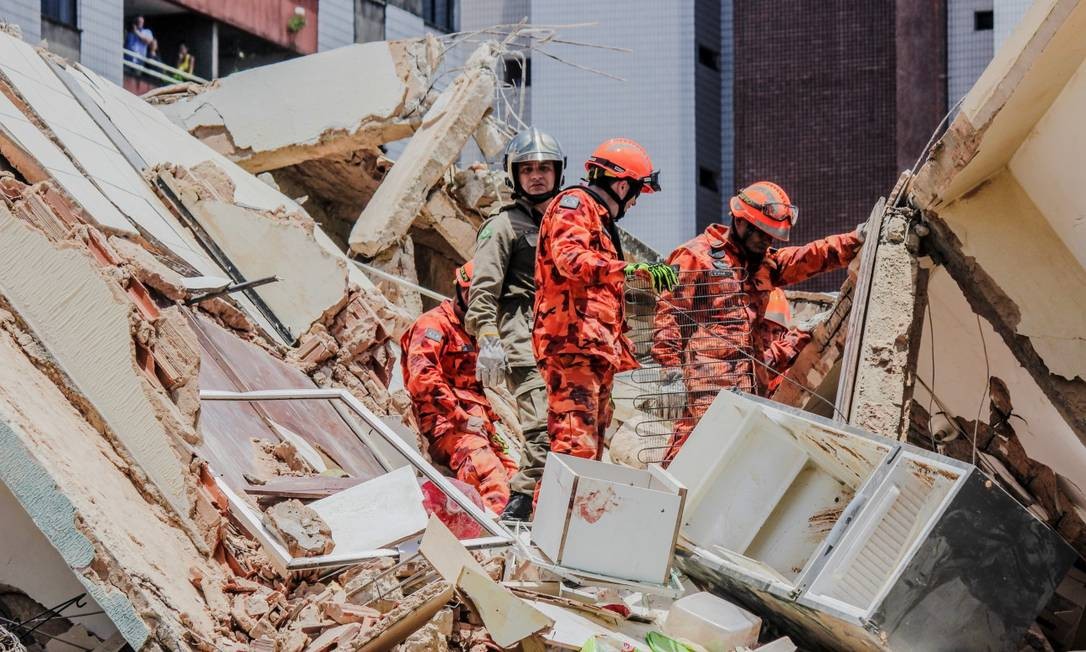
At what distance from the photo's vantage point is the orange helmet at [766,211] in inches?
273

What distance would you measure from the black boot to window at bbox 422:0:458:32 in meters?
17.3

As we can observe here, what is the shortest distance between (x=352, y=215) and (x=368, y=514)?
24.3ft

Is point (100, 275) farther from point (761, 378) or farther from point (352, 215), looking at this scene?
point (352, 215)

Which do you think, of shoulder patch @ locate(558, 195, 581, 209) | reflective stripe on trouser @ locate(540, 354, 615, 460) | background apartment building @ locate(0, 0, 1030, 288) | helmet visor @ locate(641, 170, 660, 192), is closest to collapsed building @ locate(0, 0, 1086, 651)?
reflective stripe on trouser @ locate(540, 354, 615, 460)

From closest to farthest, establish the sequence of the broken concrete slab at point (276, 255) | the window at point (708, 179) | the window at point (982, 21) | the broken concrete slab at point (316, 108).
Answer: the broken concrete slab at point (276, 255), the broken concrete slab at point (316, 108), the window at point (982, 21), the window at point (708, 179)

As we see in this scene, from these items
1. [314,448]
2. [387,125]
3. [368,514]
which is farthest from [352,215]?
[368,514]

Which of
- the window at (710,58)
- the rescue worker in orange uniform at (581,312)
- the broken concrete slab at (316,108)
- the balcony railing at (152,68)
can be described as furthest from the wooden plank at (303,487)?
the window at (710,58)

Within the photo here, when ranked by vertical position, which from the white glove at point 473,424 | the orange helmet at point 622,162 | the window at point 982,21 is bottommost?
the white glove at point 473,424

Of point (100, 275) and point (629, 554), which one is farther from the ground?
point (100, 275)

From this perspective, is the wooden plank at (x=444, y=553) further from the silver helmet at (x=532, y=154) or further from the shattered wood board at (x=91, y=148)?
the shattered wood board at (x=91, y=148)

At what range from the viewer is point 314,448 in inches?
270

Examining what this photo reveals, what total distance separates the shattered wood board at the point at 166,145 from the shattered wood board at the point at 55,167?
1412 millimetres

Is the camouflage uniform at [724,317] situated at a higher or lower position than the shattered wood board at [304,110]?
lower

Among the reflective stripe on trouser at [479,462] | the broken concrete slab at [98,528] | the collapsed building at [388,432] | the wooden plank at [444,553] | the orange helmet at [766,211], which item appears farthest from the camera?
the orange helmet at [766,211]
